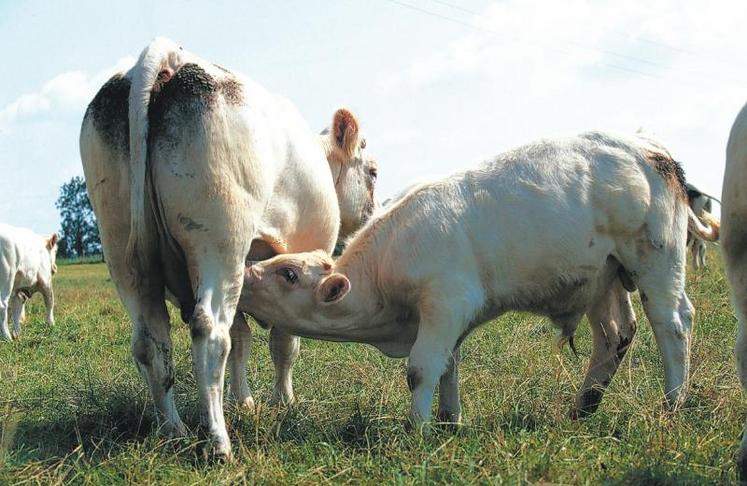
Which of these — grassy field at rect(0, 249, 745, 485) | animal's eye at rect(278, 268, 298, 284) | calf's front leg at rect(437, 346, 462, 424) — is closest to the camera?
grassy field at rect(0, 249, 745, 485)

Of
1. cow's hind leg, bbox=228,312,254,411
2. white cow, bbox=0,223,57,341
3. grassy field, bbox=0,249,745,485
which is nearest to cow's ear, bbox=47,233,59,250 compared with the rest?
white cow, bbox=0,223,57,341

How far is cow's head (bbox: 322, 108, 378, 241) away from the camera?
8.30 m

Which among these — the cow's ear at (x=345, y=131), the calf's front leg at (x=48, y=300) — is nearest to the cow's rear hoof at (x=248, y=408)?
the cow's ear at (x=345, y=131)

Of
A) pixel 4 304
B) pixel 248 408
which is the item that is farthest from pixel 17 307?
pixel 248 408

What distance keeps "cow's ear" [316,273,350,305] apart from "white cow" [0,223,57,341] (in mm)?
10993

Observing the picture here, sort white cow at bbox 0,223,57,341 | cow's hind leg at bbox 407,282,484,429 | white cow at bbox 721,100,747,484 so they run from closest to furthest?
white cow at bbox 721,100,747,484, cow's hind leg at bbox 407,282,484,429, white cow at bbox 0,223,57,341

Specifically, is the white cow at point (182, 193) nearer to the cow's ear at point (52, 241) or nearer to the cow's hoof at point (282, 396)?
the cow's hoof at point (282, 396)

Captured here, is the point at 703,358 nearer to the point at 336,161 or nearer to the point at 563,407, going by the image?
the point at 563,407

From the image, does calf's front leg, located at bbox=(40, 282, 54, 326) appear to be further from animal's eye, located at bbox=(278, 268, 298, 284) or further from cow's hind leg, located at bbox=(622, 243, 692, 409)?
cow's hind leg, located at bbox=(622, 243, 692, 409)

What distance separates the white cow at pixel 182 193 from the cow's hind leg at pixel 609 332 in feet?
8.57

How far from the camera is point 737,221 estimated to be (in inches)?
164

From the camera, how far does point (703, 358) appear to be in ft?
25.1

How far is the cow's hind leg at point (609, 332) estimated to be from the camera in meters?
6.88

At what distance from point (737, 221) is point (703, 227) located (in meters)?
2.97
